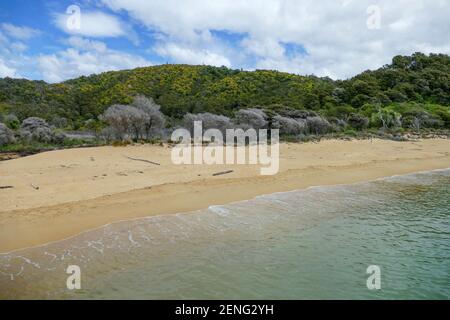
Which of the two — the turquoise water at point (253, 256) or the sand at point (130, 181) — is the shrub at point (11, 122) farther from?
the turquoise water at point (253, 256)

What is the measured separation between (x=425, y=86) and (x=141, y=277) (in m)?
44.6

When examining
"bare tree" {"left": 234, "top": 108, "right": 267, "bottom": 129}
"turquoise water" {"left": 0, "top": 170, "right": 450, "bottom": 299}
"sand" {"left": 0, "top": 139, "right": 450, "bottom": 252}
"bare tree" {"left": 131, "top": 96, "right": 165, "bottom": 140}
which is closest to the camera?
"turquoise water" {"left": 0, "top": 170, "right": 450, "bottom": 299}

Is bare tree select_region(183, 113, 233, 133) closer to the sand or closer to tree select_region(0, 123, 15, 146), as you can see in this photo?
the sand

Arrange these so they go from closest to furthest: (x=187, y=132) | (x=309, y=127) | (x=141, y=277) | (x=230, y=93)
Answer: (x=141, y=277), (x=187, y=132), (x=309, y=127), (x=230, y=93)

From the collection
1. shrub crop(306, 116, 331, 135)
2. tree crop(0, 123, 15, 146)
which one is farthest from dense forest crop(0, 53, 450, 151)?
tree crop(0, 123, 15, 146)

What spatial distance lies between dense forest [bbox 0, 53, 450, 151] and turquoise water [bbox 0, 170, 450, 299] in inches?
698

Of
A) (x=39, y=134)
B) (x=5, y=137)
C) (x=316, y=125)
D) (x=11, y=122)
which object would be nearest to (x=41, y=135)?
(x=39, y=134)

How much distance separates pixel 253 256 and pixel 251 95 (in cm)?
3925

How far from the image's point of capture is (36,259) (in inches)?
231

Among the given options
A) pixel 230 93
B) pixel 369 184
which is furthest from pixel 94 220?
pixel 230 93

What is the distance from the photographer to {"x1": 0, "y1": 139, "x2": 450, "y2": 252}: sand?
7.51 meters

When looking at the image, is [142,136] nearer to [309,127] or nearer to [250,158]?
[250,158]

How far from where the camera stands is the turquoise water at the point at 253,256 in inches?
201

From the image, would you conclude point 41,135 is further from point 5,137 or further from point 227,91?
point 227,91
